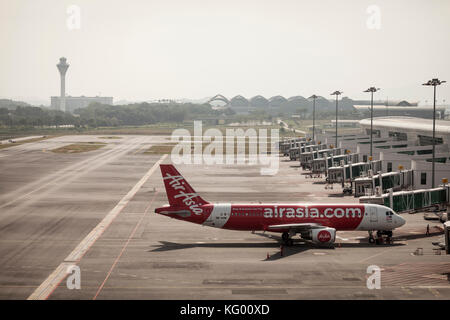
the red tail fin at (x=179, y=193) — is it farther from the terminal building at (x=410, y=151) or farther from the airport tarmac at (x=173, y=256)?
the terminal building at (x=410, y=151)

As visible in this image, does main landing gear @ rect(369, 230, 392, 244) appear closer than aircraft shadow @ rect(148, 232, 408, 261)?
No

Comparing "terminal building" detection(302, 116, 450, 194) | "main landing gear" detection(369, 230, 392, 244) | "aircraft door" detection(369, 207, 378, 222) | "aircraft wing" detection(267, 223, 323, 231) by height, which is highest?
"terminal building" detection(302, 116, 450, 194)

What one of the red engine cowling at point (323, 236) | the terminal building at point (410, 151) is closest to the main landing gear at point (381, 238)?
the red engine cowling at point (323, 236)

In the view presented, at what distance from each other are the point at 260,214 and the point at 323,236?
21.9 feet

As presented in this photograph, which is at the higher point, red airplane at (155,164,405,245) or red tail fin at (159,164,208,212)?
red tail fin at (159,164,208,212)

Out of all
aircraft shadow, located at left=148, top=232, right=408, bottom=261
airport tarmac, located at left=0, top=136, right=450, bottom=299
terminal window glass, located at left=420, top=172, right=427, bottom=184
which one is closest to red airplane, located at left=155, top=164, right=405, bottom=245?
aircraft shadow, located at left=148, top=232, right=408, bottom=261

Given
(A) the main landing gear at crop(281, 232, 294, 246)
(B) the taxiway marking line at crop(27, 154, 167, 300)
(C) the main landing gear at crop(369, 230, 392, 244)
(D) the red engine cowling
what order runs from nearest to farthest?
(B) the taxiway marking line at crop(27, 154, 167, 300)
(D) the red engine cowling
(A) the main landing gear at crop(281, 232, 294, 246)
(C) the main landing gear at crop(369, 230, 392, 244)

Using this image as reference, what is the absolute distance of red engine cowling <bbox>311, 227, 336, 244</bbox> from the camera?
52.9m

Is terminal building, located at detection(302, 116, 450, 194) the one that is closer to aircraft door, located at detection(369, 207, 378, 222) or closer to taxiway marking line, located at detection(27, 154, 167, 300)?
aircraft door, located at detection(369, 207, 378, 222)

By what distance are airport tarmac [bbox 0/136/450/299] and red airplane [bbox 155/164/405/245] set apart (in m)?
2.01

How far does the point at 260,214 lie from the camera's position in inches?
2151

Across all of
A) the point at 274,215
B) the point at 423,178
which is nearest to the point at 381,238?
the point at 274,215

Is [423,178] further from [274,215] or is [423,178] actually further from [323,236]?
[274,215]
